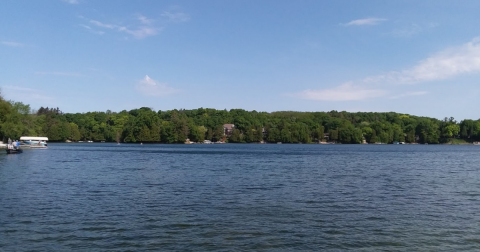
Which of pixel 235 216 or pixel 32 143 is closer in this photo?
pixel 235 216

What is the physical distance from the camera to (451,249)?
47.8 feet

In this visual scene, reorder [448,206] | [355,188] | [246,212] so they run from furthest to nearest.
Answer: [355,188] < [448,206] < [246,212]

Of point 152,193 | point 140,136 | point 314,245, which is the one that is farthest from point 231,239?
point 140,136

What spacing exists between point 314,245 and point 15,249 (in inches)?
414

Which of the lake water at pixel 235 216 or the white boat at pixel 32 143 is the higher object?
the white boat at pixel 32 143

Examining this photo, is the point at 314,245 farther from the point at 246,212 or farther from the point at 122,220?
the point at 122,220

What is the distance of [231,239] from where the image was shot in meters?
15.4

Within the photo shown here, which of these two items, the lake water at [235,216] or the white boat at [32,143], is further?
the white boat at [32,143]

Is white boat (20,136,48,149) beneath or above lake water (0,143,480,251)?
above

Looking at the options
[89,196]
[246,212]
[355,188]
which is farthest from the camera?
[355,188]

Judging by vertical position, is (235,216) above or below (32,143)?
below

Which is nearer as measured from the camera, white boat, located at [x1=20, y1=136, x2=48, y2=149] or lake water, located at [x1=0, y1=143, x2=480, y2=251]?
lake water, located at [x1=0, y1=143, x2=480, y2=251]

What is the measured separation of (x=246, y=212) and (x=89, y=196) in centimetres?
1087

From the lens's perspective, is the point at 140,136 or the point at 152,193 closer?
the point at 152,193
